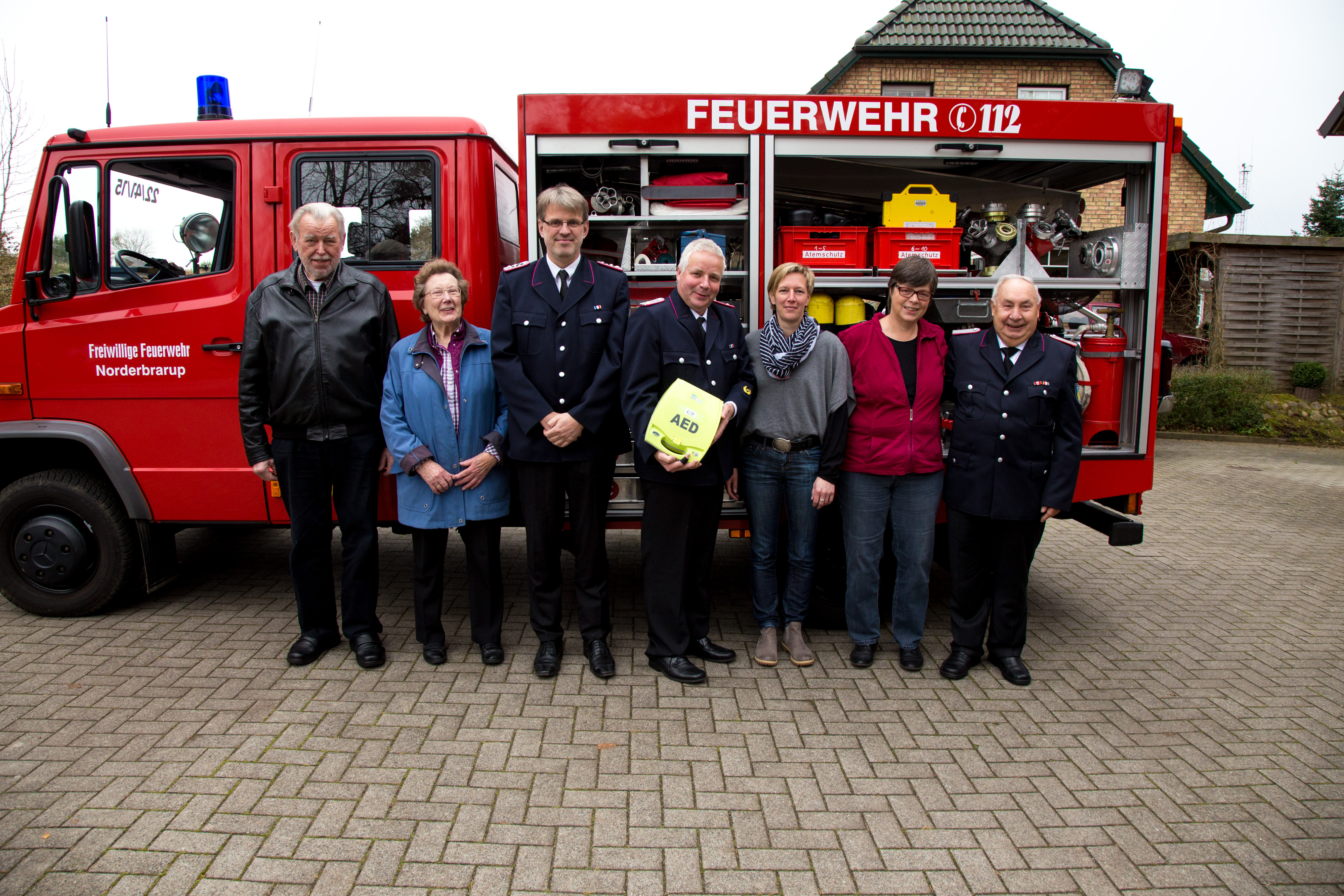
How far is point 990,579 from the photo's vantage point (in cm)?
380

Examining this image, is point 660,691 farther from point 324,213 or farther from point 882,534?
point 324,213

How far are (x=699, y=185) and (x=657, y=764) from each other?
2613mm

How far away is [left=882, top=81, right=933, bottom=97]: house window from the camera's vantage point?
1656cm

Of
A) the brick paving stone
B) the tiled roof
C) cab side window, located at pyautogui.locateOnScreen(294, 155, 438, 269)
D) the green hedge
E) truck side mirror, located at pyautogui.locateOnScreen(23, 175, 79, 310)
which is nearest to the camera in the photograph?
the brick paving stone

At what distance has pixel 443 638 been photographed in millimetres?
3857

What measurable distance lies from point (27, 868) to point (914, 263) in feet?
12.2

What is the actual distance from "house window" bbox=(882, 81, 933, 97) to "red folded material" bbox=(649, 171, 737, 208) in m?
14.4

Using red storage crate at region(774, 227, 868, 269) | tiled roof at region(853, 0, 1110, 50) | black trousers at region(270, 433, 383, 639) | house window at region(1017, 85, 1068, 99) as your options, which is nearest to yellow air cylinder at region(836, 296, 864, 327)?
red storage crate at region(774, 227, 868, 269)

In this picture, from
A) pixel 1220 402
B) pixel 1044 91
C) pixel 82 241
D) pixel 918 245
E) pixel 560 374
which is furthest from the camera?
pixel 1044 91

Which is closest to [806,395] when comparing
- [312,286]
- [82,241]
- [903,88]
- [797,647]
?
[797,647]

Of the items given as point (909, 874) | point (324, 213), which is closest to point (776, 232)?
point (324, 213)

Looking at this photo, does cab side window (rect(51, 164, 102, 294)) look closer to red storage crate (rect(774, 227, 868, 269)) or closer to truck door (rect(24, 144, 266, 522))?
truck door (rect(24, 144, 266, 522))

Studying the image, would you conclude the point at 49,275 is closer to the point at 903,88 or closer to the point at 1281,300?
the point at 1281,300

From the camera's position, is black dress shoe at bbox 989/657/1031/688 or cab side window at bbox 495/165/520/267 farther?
cab side window at bbox 495/165/520/267
